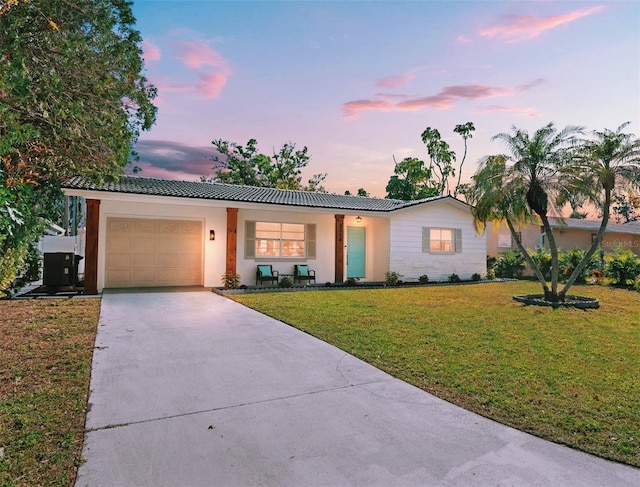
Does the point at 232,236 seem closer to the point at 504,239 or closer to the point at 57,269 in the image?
the point at 57,269

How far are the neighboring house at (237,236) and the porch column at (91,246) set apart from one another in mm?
23

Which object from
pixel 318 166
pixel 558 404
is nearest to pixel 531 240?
pixel 318 166

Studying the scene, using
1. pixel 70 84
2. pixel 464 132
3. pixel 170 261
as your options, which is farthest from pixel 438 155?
pixel 70 84

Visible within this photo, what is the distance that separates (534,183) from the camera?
30.9 feet

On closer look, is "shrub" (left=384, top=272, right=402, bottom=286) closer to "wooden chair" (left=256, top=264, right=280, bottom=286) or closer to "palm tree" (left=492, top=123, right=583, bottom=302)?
"wooden chair" (left=256, top=264, right=280, bottom=286)

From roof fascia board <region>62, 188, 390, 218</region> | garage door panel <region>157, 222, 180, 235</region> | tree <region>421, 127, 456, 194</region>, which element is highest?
tree <region>421, 127, 456, 194</region>

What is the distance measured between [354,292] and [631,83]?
879 centimetres

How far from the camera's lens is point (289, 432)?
277 cm

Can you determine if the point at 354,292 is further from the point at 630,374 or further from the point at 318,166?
the point at 318,166

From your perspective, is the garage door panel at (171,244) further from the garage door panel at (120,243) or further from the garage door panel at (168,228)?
the garage door panel at (120,243)

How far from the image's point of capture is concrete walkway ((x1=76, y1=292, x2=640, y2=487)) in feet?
7.36

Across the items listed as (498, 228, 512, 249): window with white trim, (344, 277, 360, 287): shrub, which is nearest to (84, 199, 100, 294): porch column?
(344, 277, 360, 287): shrub

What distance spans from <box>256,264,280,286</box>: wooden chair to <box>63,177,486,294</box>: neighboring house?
24cm

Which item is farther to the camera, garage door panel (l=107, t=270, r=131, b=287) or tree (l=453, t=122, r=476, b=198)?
tree (l=453, t=122, r=476, b=198)
